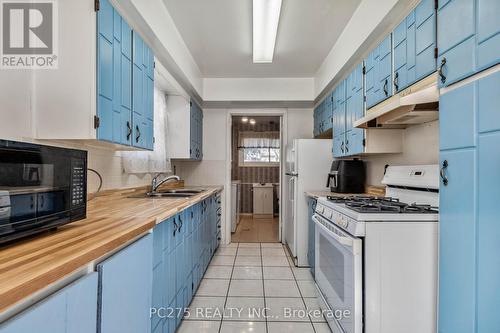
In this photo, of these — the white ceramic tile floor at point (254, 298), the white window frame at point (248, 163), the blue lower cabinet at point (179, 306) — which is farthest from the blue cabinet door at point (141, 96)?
the white window frame at point (248, 163)

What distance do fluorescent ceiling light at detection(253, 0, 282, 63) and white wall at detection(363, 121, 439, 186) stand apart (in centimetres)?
147

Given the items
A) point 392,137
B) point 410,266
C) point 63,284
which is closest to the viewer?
point 63,284

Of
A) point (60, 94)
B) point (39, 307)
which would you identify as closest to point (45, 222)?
point (39, 307)

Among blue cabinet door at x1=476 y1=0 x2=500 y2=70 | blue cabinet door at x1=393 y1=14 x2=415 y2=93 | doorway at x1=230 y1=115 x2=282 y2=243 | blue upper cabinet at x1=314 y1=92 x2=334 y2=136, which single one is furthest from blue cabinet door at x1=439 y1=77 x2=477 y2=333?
doorway at x1=230 y1=115 x2=282 y2=243

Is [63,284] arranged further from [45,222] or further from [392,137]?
[392,137]

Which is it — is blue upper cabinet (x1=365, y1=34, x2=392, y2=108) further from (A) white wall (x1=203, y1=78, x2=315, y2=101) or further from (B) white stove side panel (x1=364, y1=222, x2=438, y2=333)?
(A) white wall (x1=203, y1=78, x2=315, y2=101)

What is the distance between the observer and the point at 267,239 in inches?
187

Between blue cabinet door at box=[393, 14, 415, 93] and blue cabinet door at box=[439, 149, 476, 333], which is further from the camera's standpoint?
blue cabinet door at box=[393, 14, 415, 93]

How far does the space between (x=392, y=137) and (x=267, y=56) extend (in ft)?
5.29

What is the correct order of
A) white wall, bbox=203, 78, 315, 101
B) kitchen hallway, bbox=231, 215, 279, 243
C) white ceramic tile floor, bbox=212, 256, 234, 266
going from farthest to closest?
kitchen hallway, bbox=231, 215, 279, 243 → white wall, bbox=203, 78, 315, 101 → white ceramic tile floor, bbox=212, 256, 234, 266

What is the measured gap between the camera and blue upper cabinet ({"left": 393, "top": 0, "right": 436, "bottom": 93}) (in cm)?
154

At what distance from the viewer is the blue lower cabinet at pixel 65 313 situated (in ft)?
1.95

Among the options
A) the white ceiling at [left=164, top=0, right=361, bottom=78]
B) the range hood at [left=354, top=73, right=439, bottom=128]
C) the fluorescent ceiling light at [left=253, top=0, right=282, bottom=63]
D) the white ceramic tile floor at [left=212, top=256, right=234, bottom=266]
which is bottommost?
the white ceramic tile floor at [left=212, top=256, right=234, bottom=266]

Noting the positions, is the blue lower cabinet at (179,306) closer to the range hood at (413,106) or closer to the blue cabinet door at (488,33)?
the range hood at (413,106)
